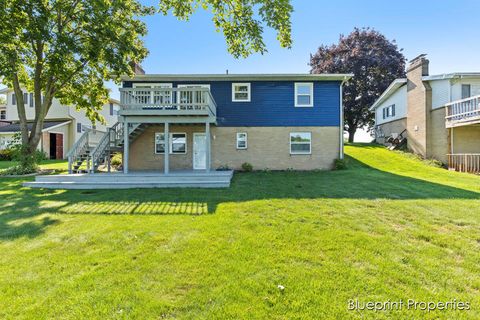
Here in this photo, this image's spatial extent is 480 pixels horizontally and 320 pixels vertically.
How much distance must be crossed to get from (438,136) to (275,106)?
1172cm

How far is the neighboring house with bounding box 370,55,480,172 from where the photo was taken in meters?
15.4

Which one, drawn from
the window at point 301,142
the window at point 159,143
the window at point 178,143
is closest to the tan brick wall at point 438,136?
the window at point 301,142

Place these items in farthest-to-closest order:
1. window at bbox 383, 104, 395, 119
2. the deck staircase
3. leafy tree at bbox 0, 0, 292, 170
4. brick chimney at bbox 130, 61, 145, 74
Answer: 1. window at bbox 383, 104, 395, 119
2. brick chimney at bbox 130, 61, 145, 74
3. leafy tree at bbox 0, 0, 292, 170
4. the deck staircase

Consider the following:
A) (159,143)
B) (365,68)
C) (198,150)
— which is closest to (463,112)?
(198,150)

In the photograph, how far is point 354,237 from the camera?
4629mm

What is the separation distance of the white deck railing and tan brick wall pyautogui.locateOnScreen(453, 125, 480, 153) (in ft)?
3.00

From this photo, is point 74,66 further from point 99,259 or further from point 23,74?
point 99,259

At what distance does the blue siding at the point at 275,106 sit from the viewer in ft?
48.8

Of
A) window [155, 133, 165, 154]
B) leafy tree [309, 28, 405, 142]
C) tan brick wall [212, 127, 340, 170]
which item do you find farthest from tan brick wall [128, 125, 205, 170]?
leafy tree [309, 28, 405, 142]

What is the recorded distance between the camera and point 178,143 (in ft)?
49.0

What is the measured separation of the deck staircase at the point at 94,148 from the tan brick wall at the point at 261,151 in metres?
1.07

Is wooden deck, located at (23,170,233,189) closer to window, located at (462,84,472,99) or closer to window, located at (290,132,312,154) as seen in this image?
window, located at (290,132,312,154)

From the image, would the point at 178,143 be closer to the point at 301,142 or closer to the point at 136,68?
the point at 136,68

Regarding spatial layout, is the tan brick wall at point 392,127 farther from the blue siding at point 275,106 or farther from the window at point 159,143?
the window at point 159,143
